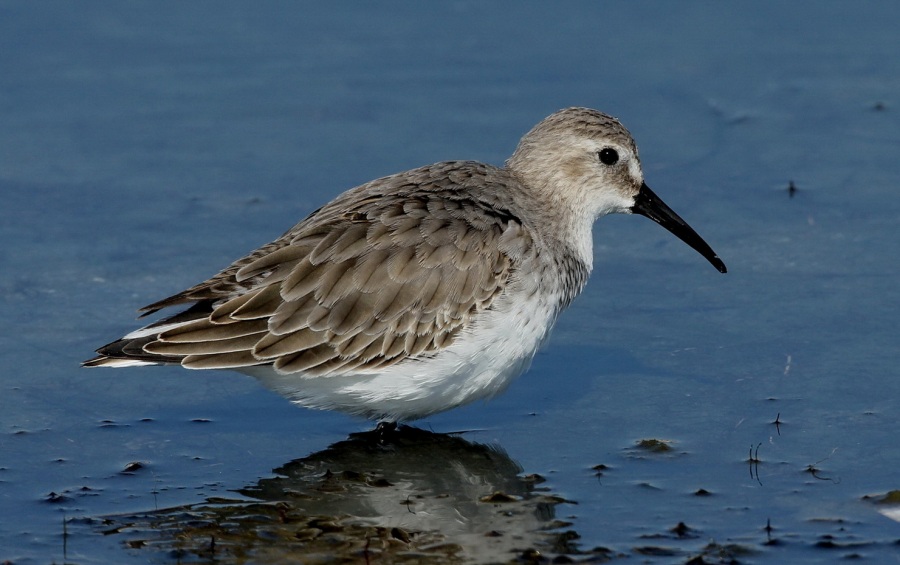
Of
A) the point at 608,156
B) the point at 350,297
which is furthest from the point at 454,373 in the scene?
the point at 608,156

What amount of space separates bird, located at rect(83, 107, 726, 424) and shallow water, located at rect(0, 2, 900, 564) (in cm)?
53

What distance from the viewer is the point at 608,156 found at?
9.85 metres

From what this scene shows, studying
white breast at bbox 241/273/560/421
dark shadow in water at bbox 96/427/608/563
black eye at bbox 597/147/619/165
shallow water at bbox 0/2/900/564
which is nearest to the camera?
dark shadow in water at bbox 96/427/608/563

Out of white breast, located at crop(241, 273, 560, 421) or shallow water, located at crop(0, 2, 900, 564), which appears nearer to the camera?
shallow water, located at crop(0, 2, 900, 564)

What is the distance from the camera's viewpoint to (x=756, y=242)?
11.6m

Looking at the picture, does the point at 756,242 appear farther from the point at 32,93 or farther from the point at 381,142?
the point at 32,93

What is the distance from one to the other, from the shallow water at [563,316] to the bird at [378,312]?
53 cm

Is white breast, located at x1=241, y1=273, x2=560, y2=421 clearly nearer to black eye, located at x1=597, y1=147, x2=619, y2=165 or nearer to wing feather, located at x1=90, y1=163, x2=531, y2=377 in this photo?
wing feather, located at x1=90, y1=163, x2=531, y2=377

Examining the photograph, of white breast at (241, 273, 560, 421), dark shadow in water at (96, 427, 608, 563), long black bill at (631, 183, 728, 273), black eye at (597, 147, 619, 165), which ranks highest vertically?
black eye at (597, 147, 619, 165)

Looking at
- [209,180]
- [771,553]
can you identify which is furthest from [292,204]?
[771,553]

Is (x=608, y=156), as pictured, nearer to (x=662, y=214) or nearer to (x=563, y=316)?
(x=662, y=214)

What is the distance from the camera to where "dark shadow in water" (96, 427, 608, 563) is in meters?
7.72

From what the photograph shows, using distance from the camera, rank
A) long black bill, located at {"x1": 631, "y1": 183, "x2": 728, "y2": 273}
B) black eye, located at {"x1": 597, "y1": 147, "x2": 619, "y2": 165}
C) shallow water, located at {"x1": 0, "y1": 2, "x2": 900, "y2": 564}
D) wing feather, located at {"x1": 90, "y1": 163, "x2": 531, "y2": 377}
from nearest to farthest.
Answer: shallow water, located at {"x1": 0, "y1": 2, "x2": 900, "y2": 564} < wing feather, located at {"x1": 90, "y1": 163, "x2": 531, "y2": 377} < black eye, located at {"x1": 597, "y1": 147, "x2": 619, "y2": 165} < long black bill, located at {"x1": 631, "y1": 183, "x2": 728, "y2": 273}

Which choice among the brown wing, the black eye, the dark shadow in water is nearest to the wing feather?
the brown wing
